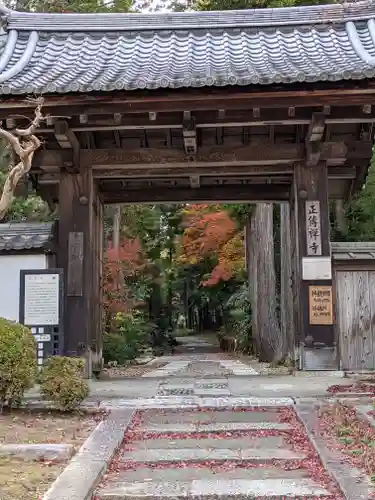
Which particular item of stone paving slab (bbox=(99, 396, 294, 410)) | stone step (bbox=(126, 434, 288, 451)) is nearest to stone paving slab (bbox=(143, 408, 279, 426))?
stone paving slab (bbox=(99, 396, 294, 410))

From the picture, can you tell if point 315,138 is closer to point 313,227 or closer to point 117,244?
point 313,227

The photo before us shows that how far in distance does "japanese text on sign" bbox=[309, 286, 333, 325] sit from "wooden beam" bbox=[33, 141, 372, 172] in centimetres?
210

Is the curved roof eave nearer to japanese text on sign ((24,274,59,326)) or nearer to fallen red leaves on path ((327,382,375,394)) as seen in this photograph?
japanese text on sign ((24,274,59,326))

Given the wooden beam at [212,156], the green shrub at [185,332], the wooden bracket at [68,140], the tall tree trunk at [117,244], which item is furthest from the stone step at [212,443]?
the green shrub at [185,332]

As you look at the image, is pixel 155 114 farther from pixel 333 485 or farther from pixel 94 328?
pixel 333 485

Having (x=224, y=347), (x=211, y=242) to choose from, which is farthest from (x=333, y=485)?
(x=224, y=347)

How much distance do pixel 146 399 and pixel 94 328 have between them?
9.57ft

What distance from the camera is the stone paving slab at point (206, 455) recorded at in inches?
189

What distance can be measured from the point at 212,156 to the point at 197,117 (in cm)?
111

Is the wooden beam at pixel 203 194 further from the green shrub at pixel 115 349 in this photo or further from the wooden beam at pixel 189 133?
the green shrub at pixel 115 349

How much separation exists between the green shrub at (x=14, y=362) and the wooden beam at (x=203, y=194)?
17.3 feet

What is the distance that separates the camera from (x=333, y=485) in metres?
4.12

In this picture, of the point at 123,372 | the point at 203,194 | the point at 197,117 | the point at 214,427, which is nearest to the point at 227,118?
the point at 197,117

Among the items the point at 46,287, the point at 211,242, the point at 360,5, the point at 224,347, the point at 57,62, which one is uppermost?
the point at 360,5
